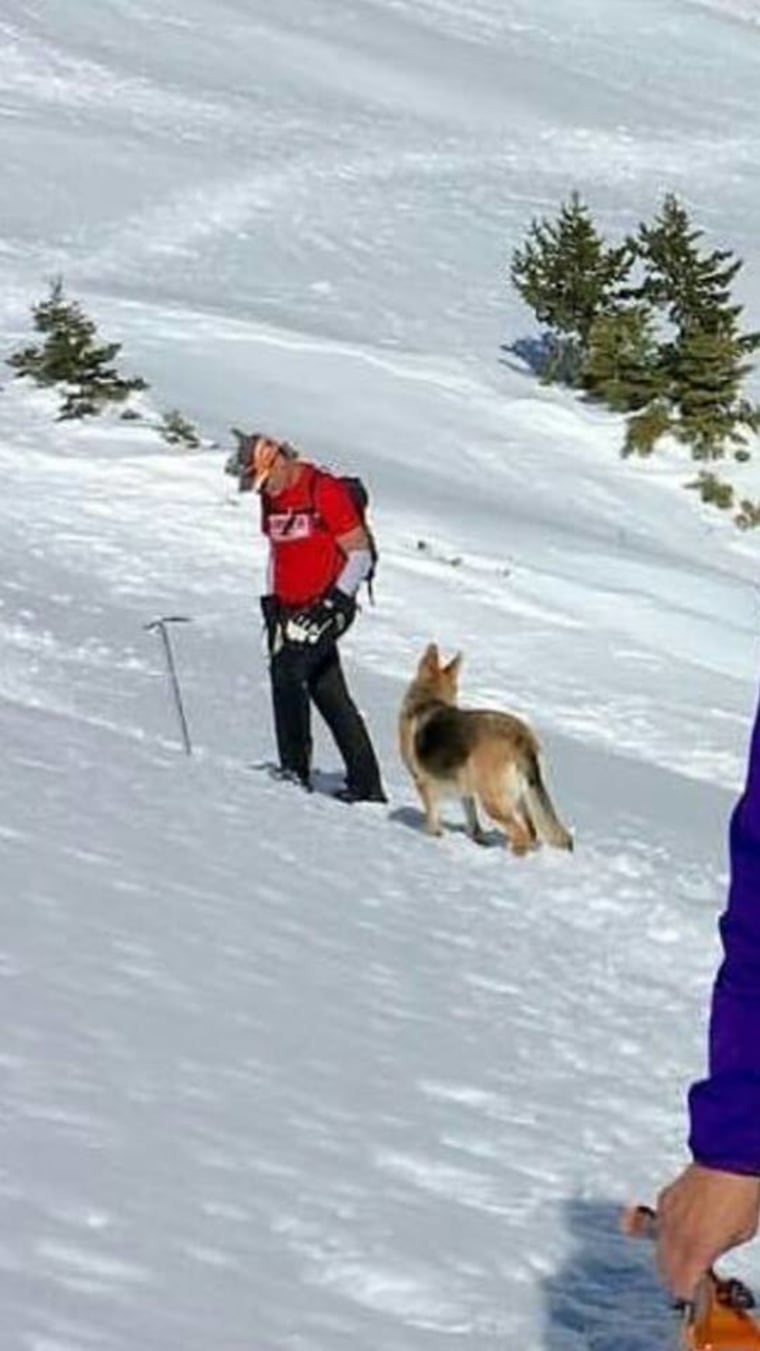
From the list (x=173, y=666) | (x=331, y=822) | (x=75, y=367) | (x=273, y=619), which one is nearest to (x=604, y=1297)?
(x=331, y=822)

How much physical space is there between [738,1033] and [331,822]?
7567 mm

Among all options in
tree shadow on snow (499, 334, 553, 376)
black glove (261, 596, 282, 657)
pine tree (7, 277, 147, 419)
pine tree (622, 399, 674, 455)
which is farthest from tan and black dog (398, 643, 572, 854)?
tree shadow on snow (499, 334, 553, 376)

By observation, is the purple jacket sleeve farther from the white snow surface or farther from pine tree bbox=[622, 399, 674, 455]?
pine tree bbox=[622, 399, 674, 455]

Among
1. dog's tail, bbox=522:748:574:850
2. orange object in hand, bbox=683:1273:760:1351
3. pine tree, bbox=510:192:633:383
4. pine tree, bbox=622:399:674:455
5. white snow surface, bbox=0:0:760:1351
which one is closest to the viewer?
orange object in hand, bbox=683:1273:760:1351

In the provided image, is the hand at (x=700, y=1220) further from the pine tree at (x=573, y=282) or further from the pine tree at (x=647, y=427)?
the pine tree at (x=573, y=282)

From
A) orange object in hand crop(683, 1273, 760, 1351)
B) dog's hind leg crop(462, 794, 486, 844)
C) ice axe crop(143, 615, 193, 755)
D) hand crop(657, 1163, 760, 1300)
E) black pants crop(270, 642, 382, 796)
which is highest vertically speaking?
hand crop(657, 1163, 760, 1300)

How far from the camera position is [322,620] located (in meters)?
10.3

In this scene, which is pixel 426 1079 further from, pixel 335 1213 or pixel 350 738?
pixel 350 738

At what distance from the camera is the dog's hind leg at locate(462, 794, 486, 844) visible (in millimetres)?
10242

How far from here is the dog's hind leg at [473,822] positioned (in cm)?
1024

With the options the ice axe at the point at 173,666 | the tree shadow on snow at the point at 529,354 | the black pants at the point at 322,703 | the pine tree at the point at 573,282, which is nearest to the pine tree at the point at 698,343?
the pine tree at the point at 573,282

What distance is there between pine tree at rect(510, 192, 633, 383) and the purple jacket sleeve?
81.4ft

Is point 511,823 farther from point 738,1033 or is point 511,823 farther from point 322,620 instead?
point 738,1033

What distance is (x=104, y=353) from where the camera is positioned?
2033 centimetres
